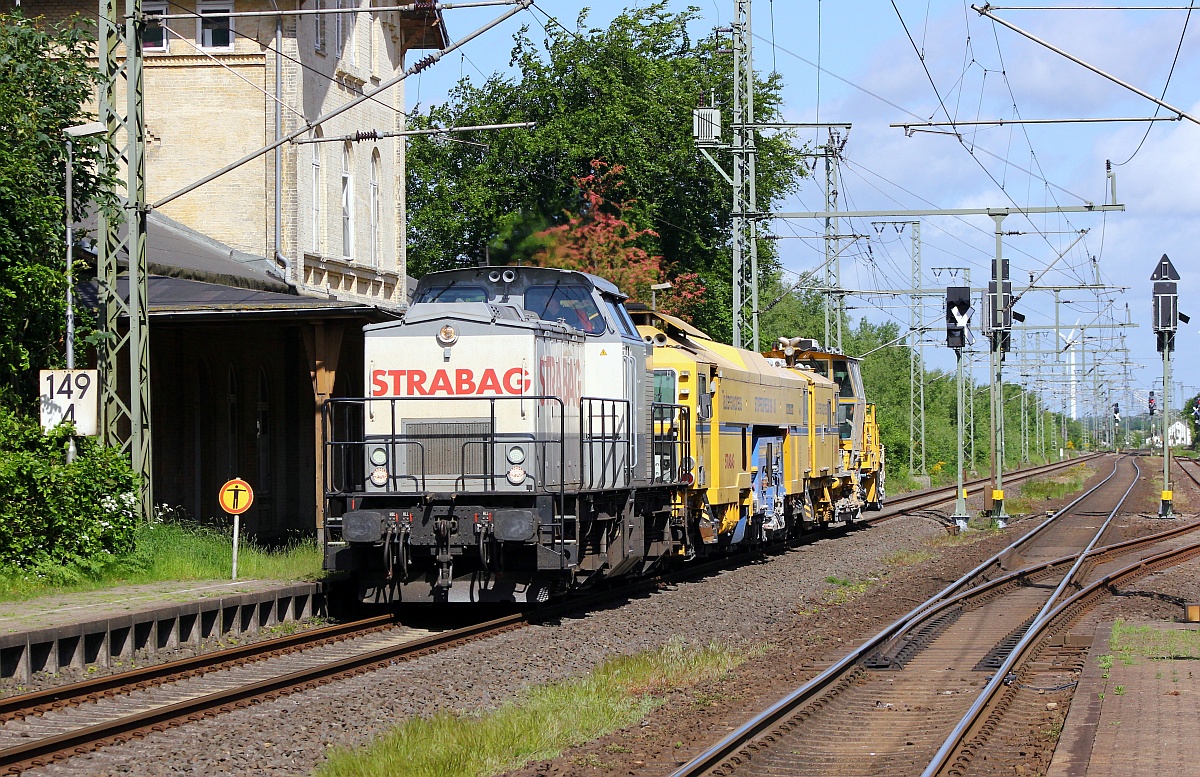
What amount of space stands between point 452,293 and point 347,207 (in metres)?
16.9

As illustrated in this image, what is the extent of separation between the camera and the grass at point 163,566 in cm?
1503

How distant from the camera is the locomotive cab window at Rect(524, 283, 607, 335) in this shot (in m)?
15.9

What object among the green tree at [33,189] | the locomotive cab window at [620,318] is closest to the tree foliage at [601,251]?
the green tree at [33,189]

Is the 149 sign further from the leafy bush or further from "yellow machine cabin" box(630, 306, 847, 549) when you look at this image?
"yellow machine cabin" box(630, 306, 847, 549)

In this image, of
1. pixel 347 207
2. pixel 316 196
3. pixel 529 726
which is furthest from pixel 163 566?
pixel 347 207

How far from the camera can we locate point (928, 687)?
11.6m

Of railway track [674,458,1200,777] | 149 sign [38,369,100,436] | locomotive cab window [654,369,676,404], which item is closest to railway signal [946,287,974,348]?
railway track [674,458,1200,777]

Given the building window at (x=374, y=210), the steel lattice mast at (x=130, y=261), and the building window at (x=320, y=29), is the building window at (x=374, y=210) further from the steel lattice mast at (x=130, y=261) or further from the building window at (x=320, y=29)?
the steel lattice mast at (x=130, y=261)

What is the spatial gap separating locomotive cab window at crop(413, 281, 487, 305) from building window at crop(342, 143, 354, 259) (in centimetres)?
1638

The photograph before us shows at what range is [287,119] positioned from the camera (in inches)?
1094

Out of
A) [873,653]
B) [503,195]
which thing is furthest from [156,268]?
[503,195]

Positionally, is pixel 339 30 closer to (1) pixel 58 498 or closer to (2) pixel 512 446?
(1) pixel 58 498

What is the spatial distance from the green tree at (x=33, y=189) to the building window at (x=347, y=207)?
12.7m

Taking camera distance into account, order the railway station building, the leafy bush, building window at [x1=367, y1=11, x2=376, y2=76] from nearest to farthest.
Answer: the leafy bush < the railway station building < building window at [x1=367, y1=11, x2=376, y2=76]
